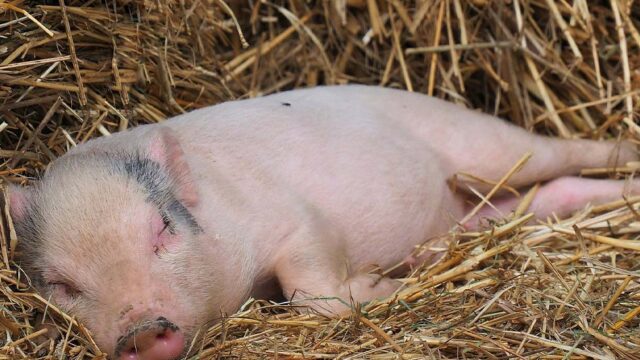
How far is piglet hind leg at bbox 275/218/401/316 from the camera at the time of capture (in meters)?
3.42

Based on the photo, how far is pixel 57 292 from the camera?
3.13 meters

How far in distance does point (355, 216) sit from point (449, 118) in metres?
0.80

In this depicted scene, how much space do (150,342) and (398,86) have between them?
246cm

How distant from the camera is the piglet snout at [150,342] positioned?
2.82 m

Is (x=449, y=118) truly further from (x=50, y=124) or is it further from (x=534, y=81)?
(x=50, y=124)

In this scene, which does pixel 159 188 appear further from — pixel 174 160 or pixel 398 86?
pixel 398 86

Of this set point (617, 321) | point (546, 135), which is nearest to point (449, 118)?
point (546, 135)

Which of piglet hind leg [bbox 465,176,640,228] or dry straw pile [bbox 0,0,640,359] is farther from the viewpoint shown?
piglet hind leg [bbox 465,176,640,228]

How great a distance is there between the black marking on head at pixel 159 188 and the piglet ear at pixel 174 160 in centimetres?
4

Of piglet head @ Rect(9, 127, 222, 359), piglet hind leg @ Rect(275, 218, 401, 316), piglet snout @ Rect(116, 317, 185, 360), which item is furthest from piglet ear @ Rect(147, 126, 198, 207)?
piglet snout @ Rect(116, 317, 185, 360)

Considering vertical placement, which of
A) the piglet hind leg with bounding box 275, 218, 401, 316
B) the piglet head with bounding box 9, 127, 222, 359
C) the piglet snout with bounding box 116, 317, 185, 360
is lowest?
the piglet hind leg with bounding box 275, 218, 401, 316

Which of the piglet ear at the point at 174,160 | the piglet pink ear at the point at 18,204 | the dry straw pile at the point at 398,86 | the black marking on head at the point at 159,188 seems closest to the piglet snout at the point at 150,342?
the dry straw pile at the point at 398,86

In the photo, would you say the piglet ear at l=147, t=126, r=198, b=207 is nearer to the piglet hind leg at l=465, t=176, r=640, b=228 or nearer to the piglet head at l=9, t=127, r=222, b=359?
the piglet head at l=9, t=127, r=222, b=359

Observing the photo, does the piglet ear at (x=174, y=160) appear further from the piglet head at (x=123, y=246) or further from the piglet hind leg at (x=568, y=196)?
the piglet hind leg at (x=568, y=196)
